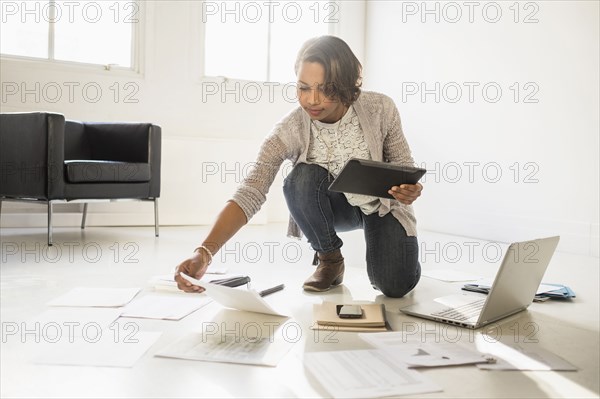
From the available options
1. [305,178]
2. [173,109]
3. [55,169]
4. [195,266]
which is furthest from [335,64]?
[173,109]

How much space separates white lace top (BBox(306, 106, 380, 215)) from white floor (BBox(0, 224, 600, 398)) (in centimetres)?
33

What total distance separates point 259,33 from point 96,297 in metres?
3.49

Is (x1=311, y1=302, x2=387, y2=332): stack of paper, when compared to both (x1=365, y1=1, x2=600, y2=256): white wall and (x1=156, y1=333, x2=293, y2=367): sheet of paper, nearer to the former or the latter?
(x1=156, y1=333, x2=293, y2=367): sheet of paper

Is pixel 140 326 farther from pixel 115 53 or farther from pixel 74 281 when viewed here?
pixel 115 53

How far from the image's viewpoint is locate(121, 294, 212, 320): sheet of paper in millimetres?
1582

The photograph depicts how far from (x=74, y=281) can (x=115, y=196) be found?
4.39 feet

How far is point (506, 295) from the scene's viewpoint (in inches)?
61.4

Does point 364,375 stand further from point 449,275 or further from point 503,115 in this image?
point 503,115

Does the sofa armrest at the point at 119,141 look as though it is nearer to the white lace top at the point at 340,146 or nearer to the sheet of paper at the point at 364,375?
the white lace top at the point at 340,146

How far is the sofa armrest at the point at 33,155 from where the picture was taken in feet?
9.89

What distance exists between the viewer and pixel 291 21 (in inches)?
195

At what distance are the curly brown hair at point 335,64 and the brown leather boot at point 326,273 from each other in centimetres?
59

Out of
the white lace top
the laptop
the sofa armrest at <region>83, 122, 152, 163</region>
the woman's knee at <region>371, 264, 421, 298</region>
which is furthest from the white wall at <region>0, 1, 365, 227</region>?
the laptop

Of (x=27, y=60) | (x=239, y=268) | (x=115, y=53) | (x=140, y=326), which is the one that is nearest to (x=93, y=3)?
(x=115, y=53)
